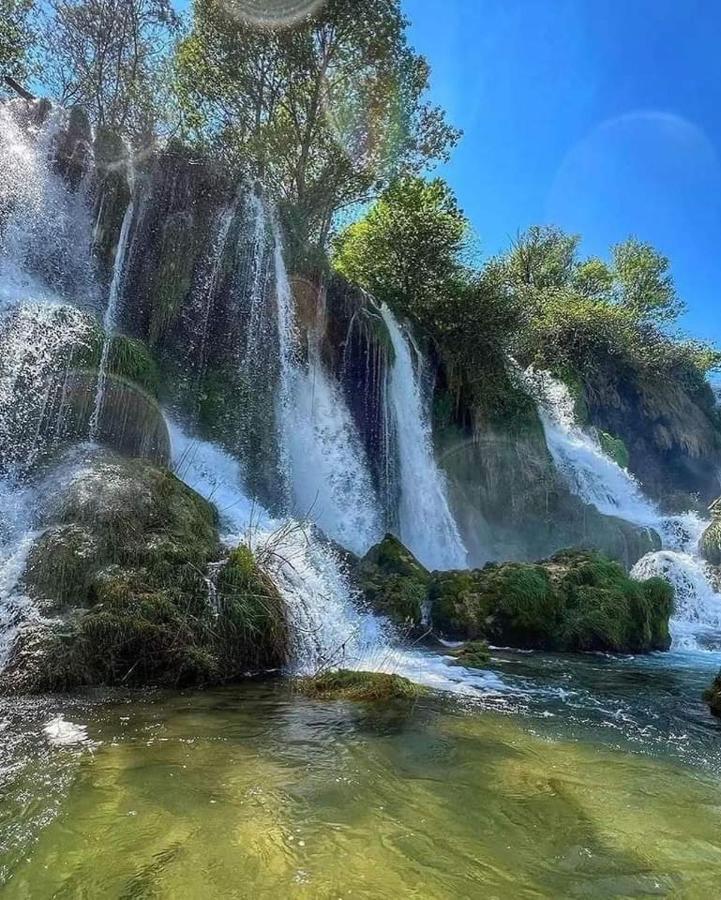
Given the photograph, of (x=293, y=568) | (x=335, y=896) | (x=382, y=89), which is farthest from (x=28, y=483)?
(x=382, y=89)

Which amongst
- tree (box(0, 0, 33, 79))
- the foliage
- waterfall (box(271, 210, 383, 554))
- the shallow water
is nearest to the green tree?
the foliage

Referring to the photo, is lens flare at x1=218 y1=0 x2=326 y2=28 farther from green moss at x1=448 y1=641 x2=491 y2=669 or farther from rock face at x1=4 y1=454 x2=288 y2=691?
green moss at x1=448 y1=641 x2=491 y2=669

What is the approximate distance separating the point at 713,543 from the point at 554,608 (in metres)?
10.7

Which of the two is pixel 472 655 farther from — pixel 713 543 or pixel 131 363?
pixel 713 543

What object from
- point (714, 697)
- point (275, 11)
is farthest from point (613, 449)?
point (714, 697)

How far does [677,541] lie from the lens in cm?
2283

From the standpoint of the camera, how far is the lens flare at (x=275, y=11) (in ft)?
71.4

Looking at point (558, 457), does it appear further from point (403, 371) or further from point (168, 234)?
point (168, 234)

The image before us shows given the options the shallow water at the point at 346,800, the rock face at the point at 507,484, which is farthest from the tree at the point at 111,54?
the shallow water at the point at 346,800

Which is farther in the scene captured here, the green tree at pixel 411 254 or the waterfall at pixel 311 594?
the green tree at pixel 411 254

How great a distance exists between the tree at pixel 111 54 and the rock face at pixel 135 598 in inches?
693

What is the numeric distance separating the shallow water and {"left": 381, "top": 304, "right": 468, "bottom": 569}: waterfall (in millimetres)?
11400

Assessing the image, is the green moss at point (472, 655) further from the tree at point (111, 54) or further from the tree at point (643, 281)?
the tree at point (643, 281)

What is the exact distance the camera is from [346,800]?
4109 mm
